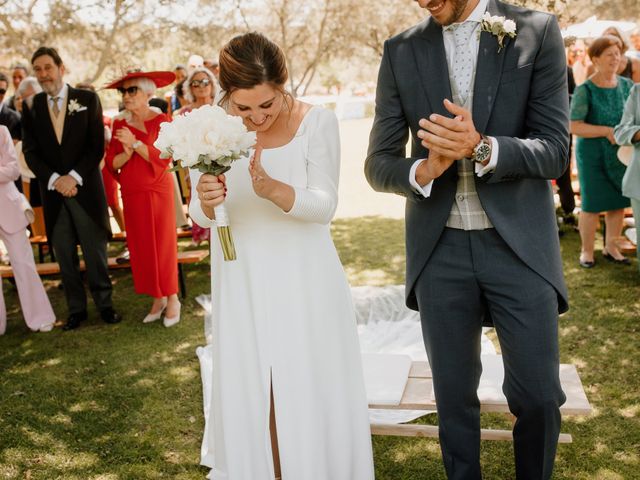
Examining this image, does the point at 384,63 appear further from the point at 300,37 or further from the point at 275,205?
the point at 300,37

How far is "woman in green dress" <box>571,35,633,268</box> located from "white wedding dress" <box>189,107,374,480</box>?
4678mm

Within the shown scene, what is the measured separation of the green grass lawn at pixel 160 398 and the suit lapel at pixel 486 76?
210 centimetres

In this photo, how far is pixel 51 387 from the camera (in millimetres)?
5309

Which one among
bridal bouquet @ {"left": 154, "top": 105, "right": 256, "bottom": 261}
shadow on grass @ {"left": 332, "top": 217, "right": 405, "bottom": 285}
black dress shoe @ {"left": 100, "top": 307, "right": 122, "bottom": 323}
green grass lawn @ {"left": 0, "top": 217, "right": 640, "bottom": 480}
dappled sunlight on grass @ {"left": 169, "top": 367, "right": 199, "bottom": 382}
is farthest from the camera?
shadow on grass @ {"left": 332, "top": 217, "right": 405, "bottom": 285}

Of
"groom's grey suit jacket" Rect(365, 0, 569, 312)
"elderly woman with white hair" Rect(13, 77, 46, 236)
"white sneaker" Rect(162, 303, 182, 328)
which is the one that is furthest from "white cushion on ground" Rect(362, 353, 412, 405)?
"elderly woman with white hair" Rect(13, 77, 46, 236)

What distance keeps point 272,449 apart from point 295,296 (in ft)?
2.69

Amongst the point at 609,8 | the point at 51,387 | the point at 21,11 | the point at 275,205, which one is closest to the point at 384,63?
the point at 275,205

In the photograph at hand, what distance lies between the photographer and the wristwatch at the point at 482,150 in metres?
2.41

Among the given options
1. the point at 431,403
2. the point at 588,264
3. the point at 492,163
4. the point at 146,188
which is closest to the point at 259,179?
the point at 492,163

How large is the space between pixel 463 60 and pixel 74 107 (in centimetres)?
462

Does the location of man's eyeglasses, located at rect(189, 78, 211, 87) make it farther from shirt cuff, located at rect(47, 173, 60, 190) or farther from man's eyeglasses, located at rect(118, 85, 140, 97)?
shirt cuff, located at rect(47, 173, 60, 190)

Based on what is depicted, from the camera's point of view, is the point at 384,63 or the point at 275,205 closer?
the point at 384,63

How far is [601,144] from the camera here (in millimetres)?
7078

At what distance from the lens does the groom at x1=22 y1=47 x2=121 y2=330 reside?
631cm
